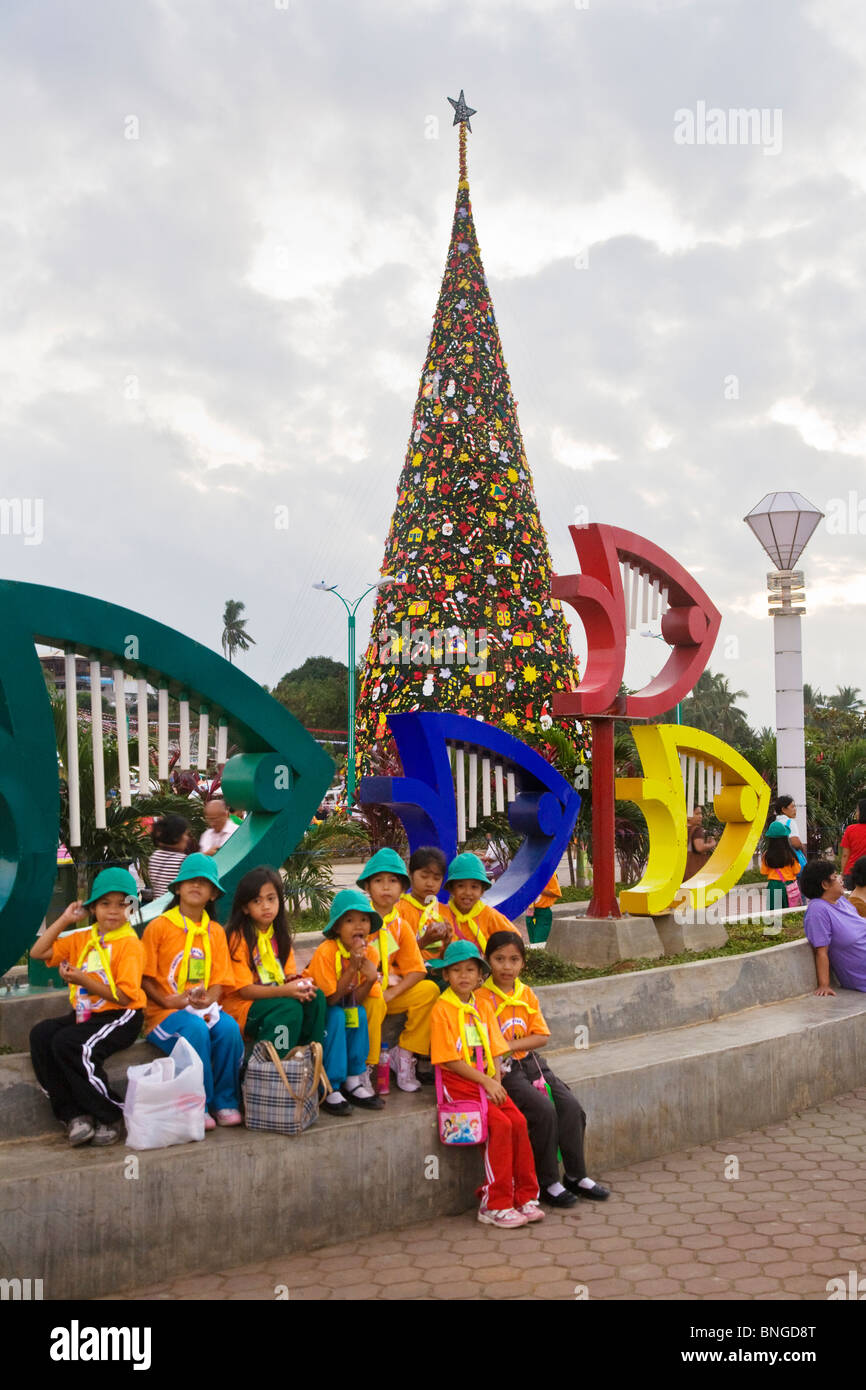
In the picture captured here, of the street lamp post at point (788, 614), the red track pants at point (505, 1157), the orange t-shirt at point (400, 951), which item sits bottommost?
the red track pants at point (505, 1157)

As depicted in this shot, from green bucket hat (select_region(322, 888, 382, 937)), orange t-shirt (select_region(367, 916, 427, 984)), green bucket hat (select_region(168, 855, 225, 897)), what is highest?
green bucket hat (select_region(168, 855, 225, 897))

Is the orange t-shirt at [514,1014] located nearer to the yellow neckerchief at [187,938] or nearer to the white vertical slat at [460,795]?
the yellow neckerchief at [187,938]

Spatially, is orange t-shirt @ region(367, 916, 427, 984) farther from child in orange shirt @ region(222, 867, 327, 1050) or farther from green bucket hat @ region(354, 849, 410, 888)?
child in orange shirt @ region(222, 867, 327, 1050)

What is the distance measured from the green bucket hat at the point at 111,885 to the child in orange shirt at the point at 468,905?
1714mm

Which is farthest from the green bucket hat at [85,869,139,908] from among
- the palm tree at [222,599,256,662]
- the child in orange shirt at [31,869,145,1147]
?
the palm tree at [222,599,256,662]

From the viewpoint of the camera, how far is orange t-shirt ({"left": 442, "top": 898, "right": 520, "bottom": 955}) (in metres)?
5.94

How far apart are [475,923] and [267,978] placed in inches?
54.2

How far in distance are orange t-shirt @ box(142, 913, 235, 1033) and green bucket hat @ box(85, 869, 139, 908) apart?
0.19 meters

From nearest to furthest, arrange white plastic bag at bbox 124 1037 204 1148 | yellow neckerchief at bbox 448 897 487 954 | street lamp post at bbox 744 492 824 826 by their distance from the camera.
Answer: white plastic bag at bbox 124 1037 204 1148, yellow neckerchief at bbox 448 897 487 954, street lamp post at bbox 744 492 824 826

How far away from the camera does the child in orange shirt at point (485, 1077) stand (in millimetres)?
4734

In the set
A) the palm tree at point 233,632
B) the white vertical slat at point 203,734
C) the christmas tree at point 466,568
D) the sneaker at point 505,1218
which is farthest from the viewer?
the palm tree at point 233,632

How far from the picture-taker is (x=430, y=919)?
582 centimetres

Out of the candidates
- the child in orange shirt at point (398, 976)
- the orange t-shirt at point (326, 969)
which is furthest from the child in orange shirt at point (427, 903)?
the orange t-shirt at point (326, 969)
